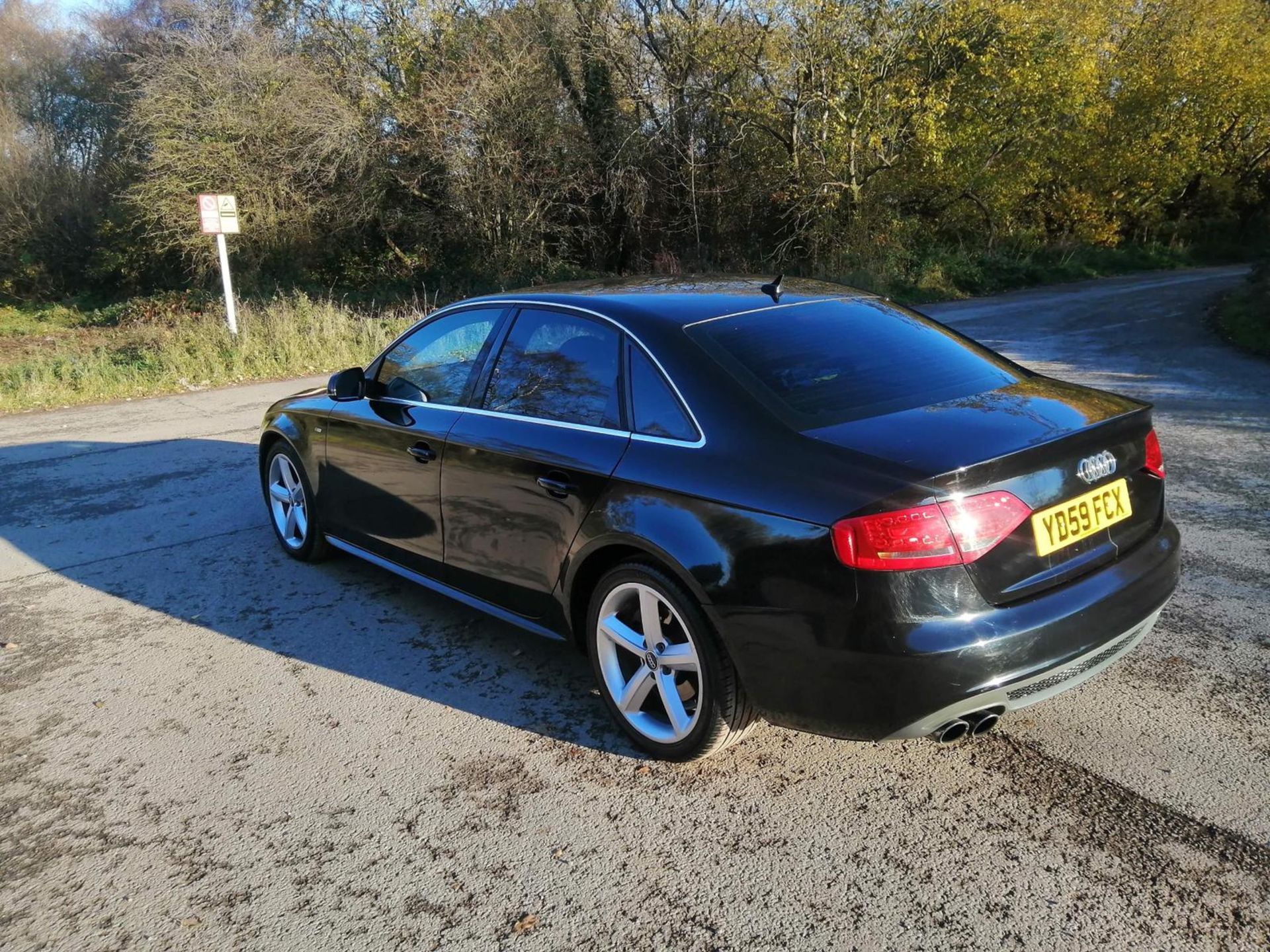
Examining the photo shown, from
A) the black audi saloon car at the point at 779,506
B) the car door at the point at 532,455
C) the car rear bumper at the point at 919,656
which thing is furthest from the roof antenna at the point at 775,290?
the car rear bumper at the point at 919,656

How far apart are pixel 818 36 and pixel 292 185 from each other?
14641 mm

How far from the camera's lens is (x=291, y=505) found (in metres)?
5.61

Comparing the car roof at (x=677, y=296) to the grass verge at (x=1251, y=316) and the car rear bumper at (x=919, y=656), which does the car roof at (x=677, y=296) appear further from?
the grass verge at (x=1251, y=316)

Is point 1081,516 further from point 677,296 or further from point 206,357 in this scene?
point 206,357

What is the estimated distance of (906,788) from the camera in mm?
3080

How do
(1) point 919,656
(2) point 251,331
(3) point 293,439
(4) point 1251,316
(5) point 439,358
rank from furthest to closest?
(2) point 251,331
(4) point 1251,316
(3) point 293,439
(5) point 439,358
(1) point 919,656

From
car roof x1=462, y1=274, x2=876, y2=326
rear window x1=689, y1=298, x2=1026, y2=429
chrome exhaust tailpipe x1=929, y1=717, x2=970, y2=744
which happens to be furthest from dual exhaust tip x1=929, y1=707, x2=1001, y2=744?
car roof x1=462, y1=274, x2=876, y2=326

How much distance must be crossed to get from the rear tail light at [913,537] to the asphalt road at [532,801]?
0.87 meters

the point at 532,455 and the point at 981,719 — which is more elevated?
the point at 532,455

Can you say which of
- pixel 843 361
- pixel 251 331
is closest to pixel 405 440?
pixel 843 361

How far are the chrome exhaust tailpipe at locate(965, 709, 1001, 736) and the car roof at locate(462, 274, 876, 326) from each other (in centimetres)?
167

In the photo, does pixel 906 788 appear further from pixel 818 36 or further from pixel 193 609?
pixel 818 36

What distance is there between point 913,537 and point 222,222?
624 inches

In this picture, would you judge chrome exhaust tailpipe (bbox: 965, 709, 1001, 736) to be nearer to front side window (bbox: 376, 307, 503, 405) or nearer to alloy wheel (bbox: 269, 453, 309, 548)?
front side window (bbox: 376, 307, 503, 405)
